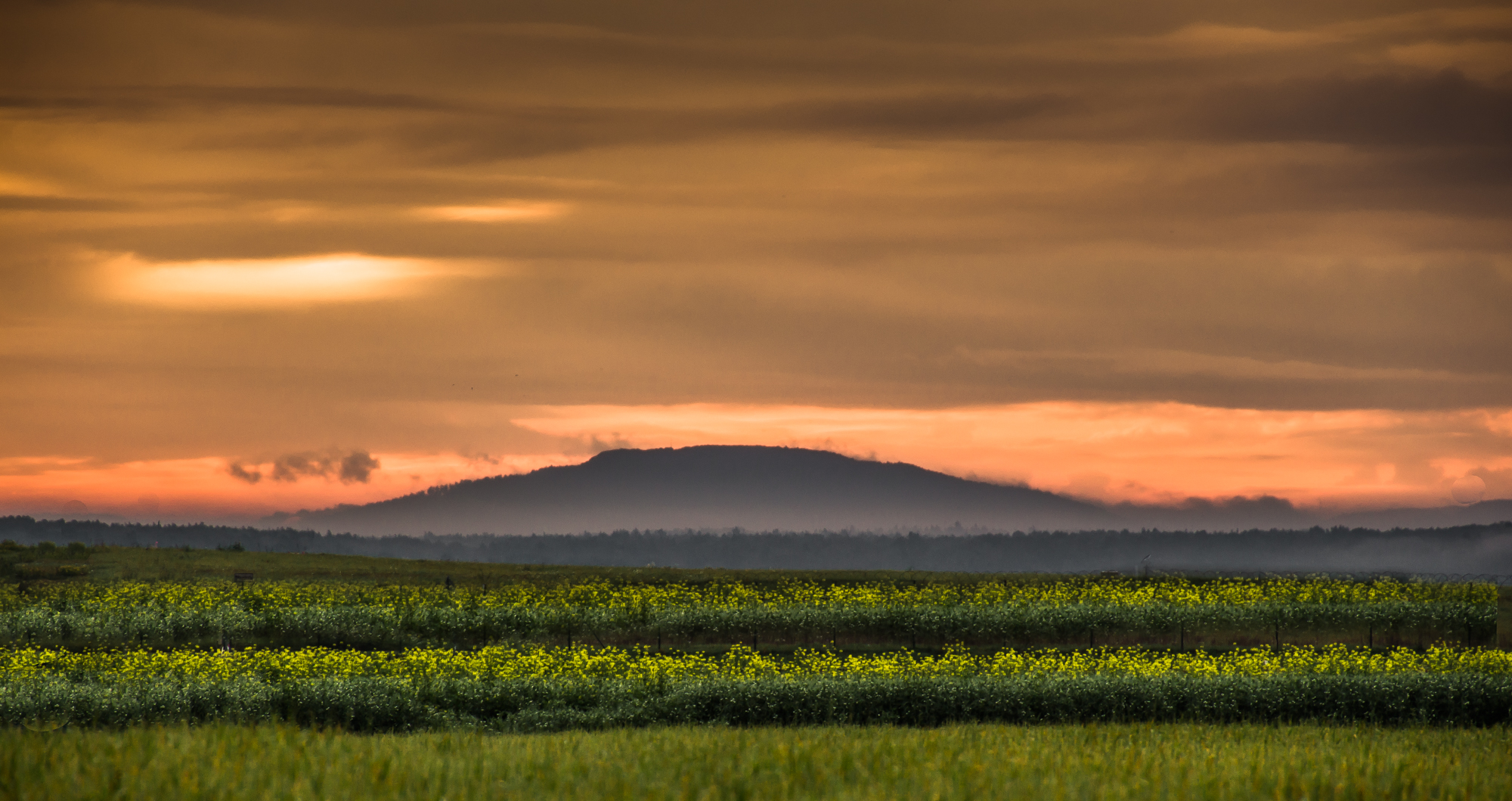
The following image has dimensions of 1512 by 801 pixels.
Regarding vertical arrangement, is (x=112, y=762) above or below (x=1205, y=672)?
above

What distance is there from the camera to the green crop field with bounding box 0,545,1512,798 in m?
12.7

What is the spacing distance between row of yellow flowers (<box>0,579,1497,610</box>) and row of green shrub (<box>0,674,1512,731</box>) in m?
20.8

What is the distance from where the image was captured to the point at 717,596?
57.0 m

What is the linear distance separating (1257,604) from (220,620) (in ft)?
151

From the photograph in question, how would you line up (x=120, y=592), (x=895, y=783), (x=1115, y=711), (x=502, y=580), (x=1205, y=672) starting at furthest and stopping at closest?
(x=502, y=580) < (x=120, y=592) < (x=1205, y=672) < (x=1115, y=711) < (x=895, y=783)

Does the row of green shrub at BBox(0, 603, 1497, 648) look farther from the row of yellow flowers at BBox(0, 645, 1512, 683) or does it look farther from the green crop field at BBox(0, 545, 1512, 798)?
the row of yellow flowers at BBox(0, 645, 1512, 683)

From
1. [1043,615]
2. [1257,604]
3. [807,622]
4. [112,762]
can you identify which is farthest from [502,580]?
[112,762]

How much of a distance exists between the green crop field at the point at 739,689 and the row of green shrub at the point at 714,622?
13cm

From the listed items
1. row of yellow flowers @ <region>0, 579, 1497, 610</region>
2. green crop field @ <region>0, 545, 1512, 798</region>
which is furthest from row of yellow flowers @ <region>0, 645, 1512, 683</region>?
row of yellow flowers @ <region>0, 579, 1497, 610</region>

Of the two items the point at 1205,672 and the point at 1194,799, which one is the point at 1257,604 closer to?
the point at 1205,672

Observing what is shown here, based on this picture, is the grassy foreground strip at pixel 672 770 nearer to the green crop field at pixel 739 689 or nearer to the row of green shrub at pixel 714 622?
the green crop field at pixel 739 689

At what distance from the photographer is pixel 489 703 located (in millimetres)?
30188

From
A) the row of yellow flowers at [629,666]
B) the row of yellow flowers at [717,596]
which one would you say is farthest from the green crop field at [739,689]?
the row of yellow flowers at [717,596]

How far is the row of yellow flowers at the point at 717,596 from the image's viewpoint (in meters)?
52.7
